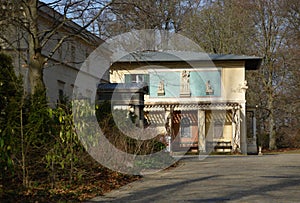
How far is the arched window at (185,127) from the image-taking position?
36.2 metres

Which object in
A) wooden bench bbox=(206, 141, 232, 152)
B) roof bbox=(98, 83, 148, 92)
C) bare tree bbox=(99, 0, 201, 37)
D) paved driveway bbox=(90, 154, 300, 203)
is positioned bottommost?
wooden bench bbox=(206, 141, 232, 152)

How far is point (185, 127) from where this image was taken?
3644 cm

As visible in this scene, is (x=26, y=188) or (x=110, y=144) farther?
(x=110, y=144)

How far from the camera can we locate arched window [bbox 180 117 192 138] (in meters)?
36.2

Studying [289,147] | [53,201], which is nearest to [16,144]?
[53,201]

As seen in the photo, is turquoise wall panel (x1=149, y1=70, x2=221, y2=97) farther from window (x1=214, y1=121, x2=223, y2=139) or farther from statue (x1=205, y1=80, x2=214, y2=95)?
window (x1=214, y1=121, x2=223, y2=139)

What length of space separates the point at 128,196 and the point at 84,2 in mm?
7424

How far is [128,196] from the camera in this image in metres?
10.1

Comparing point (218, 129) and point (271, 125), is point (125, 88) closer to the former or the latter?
point (218, 129)

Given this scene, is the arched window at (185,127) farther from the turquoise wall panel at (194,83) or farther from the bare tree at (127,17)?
the bare tree at (127,17)

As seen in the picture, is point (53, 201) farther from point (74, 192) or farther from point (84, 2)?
point (84, 2)

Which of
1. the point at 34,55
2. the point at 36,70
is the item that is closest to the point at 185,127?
the point at 36,70

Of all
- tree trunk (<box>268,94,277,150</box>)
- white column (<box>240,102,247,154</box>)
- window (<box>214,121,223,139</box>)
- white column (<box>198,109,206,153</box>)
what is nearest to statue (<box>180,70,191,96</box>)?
white column (<box>198,109,206,153</box>)

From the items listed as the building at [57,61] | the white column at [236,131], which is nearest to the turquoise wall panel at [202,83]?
the white column at [236,131]
